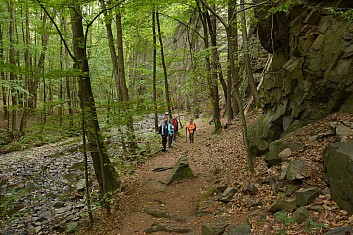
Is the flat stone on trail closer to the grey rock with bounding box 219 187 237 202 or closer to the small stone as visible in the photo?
the grey rock with bounding box 219 187 237 202

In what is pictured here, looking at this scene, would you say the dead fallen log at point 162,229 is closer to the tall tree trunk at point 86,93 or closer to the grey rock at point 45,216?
the tall tree trunk at point 86,93

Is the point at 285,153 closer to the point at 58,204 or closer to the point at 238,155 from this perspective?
the point at 238,155

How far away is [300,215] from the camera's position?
501 centimetres

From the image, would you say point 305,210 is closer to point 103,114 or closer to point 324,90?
point 324,90

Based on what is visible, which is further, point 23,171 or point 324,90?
point 23,171

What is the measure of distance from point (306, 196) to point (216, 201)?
2.72 m

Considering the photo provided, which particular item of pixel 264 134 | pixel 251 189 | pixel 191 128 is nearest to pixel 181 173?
pixel 264 134

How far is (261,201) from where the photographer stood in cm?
634

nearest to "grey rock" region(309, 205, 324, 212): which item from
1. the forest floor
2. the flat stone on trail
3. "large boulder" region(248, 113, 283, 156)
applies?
the forest floor

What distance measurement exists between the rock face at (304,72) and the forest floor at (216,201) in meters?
0.69

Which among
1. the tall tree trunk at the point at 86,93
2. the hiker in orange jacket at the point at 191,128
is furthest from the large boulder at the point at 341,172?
the hiker in orange jacket at the point at 191,128

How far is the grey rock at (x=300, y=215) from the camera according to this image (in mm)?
4931

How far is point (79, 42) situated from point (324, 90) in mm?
7139

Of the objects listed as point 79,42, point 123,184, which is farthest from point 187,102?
point 79,42
